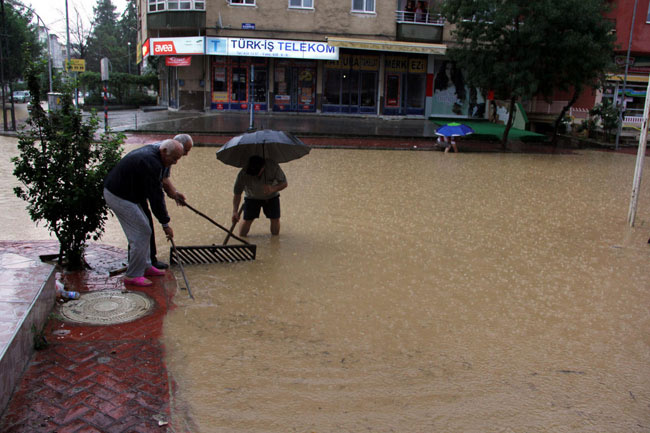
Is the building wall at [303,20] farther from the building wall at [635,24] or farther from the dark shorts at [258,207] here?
the dark shorts at [258,207]

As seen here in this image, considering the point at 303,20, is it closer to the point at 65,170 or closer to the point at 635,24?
the point at 635,24

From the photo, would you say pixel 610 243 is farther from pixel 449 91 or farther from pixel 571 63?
pixel 449 91

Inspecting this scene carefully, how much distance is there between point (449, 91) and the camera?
30922 mm

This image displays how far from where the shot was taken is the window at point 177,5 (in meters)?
27.0

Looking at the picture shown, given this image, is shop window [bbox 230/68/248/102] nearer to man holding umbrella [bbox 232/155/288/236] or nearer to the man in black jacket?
man holding umbrella [bbox 232/155/288/236]

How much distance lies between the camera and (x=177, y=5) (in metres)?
27.3

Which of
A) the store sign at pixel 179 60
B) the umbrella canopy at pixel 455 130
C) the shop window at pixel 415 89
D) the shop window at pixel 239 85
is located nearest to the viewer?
the umbrella canopy at pixel 455 130

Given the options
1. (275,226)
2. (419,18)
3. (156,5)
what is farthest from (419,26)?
(275,226)

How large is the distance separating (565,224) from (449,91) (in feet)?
74.1

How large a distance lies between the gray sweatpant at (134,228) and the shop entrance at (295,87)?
23.9 metres

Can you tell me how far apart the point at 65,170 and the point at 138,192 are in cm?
87

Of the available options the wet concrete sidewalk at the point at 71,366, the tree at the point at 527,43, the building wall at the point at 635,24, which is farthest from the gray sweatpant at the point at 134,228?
the building wall at the point at 635,24

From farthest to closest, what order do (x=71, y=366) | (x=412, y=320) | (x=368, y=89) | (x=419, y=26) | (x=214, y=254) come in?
(x=368, y=89), (x=419, y=26), (x=214, y=254), (x=412, y=320), (x=71, y=366)

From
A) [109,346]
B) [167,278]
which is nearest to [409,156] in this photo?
[167,278]
